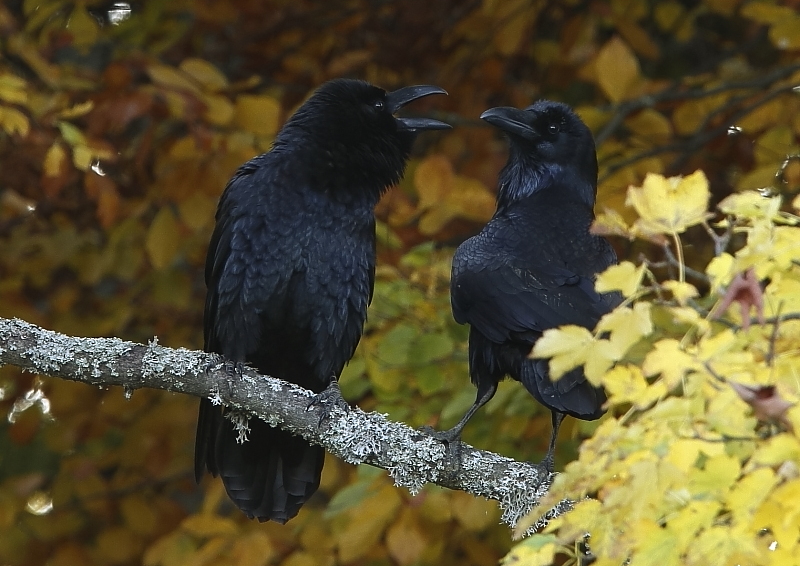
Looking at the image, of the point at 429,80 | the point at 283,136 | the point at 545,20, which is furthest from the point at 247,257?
the point at 545,20

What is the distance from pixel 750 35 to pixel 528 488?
483cm

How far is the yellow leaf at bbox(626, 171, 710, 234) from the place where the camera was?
2.23m

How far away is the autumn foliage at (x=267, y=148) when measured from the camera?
17.2ft

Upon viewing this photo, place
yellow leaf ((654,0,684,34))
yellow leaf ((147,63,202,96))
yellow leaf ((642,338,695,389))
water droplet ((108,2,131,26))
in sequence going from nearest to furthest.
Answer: yellow leaf ((642,338,695,389))
yellow leaf ((147,63,202,96))
yellow leaf ((654,0,684,34))
water droplet ((108,2,131,26))

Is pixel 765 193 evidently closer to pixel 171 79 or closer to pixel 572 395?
pixel 572 395

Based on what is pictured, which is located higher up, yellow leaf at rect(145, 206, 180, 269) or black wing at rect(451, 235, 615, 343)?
black wing at rect(451, 235, 615, 343)

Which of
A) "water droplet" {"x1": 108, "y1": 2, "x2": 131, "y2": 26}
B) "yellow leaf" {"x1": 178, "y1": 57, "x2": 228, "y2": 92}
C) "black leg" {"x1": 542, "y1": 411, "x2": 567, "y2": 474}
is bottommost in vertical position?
"water droplet" {"x1": 108, "y1": 2, "x2": 131, "y2": 26}

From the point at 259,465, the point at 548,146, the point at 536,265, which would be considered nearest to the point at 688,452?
the point at 536,265

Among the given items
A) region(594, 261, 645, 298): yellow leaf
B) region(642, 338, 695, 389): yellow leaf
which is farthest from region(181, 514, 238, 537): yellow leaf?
region(642, 338, 695, 389): yellow leaf

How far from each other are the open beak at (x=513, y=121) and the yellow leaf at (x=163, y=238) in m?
2.07

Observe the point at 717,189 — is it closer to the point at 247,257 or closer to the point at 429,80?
the point at 429,80

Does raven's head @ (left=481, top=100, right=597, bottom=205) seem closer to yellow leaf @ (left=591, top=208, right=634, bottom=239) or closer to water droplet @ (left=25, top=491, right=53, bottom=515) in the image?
yellow leaf @ (left=591, top=208, right=634, bottom=239)

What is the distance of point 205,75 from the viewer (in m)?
5.76

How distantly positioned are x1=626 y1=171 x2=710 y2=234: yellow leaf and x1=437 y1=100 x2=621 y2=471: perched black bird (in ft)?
5.11
